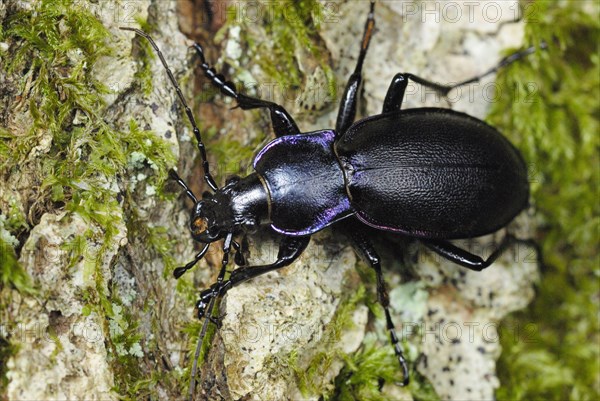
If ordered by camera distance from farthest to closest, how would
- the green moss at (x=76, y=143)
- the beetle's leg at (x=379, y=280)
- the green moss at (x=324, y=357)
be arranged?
the beetle's leg at (x=379, y=280)
the green moss at (x=324, y=357)
the green moss at (x=76, y=143)

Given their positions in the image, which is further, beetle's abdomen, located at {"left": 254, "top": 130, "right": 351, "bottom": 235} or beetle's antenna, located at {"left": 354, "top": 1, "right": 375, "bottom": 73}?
beetle's antenna, located at {"left": 354, "top": 1, "right": 375, "bottom": 73}

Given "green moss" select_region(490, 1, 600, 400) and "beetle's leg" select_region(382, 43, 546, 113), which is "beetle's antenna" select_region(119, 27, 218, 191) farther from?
"green moss" select_region(490, 1, 600, 400)

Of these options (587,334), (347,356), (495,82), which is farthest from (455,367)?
(495,82)

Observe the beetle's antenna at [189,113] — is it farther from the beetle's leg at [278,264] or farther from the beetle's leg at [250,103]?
the beetle's leg at [278,264]

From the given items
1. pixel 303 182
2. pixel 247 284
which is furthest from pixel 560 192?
pixel 247 284

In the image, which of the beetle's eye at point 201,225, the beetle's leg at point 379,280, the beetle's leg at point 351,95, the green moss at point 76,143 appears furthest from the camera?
the beetle's leg at point 351,95

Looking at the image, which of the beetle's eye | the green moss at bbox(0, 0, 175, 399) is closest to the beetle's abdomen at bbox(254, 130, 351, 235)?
the beetle's eye

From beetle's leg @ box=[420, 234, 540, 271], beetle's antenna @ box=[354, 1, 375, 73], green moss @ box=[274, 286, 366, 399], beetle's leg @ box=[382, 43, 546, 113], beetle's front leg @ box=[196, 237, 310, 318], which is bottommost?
green moss @ box=[274, 286, 366, 399]

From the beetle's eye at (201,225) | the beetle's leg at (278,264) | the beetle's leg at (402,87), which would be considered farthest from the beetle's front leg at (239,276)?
the beetle's leg at (402,87)
